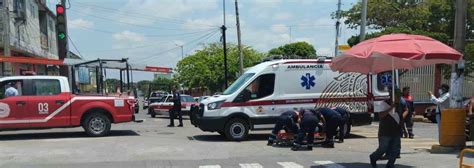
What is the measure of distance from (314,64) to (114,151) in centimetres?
614

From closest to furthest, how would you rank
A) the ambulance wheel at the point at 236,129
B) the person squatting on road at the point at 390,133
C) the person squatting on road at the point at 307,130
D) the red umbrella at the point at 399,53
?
1. the red umbrella at the point at 399,53
2. the person squatting on road at the point at 390,133
3. the person squatting on road at the point at 307,130
4. the ambulance wheel at the point at 236,129

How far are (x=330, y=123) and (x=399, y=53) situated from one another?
4201mm

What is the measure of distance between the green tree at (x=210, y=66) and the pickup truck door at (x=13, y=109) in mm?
Answer: 48209

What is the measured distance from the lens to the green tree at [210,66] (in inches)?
2564

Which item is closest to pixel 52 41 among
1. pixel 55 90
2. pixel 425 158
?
pixel 55 90

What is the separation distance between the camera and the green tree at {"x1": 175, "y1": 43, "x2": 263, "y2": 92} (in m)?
65.1

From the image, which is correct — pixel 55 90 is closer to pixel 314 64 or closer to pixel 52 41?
pixel 314 64

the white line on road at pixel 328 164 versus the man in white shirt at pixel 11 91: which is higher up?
the man in white shirt at pixel 11 91

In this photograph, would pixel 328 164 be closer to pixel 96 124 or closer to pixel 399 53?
pixel 399 53

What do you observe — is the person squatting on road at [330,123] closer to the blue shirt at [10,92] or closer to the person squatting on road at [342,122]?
the person squatting on road at [342,122]

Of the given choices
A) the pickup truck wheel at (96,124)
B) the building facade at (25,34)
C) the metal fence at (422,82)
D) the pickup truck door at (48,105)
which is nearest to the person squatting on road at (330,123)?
the pickup truck wheel at (96,124)

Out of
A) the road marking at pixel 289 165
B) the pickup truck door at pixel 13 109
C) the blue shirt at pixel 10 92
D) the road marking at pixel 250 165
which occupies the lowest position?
the road marking at pixel 289 165

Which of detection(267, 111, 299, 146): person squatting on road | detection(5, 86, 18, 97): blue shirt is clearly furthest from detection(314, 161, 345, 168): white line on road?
detection(5, 86, 18, 97): blue shirt

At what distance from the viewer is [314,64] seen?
607 inches
